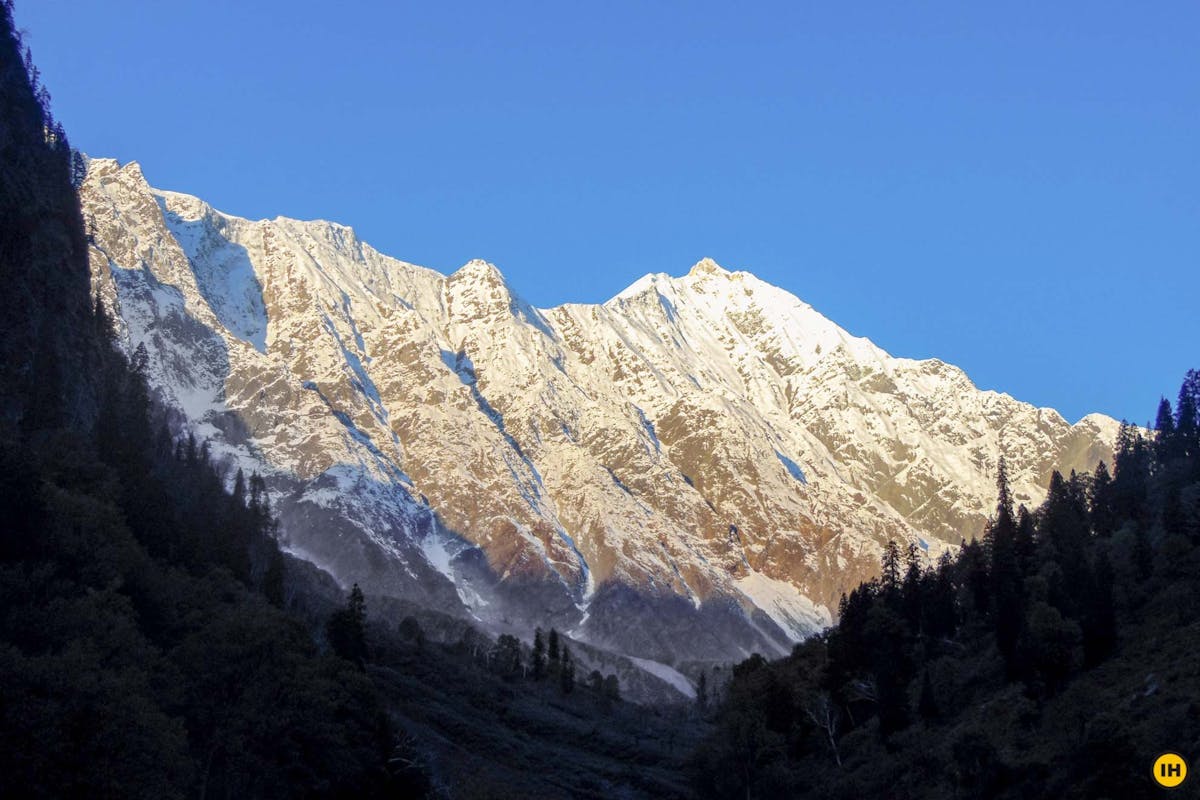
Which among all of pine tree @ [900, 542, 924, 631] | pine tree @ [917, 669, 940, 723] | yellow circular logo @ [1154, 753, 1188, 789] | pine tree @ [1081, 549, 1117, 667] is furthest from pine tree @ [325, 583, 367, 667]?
yellow circular logo @ [1154, 753, 1188, 789]

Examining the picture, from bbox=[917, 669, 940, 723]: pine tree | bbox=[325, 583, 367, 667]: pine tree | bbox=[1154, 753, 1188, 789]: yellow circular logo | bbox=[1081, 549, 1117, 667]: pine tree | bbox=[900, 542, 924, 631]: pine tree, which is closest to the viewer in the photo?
bbox=[1154, 753, 1188, 789]: yellow circular logo

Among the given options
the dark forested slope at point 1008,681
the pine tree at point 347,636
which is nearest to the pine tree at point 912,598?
the dark forested slope at point 1008,681

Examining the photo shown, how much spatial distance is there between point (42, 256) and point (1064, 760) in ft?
385

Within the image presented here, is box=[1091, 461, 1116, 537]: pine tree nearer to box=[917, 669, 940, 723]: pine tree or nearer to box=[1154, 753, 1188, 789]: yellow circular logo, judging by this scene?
box=[917, 669, 940, 723]: pine tree

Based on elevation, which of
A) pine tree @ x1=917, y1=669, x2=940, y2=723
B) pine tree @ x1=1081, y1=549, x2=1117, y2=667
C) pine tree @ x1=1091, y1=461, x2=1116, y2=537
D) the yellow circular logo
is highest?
pine tree @ x1=1091, y1=461, x2=1116, y2=537

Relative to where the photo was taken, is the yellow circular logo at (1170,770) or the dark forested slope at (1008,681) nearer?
the yellow circular logo at (1170,770)

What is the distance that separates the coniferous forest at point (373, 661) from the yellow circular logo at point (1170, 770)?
1.02 meters

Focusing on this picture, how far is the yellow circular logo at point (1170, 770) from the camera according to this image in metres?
A: 74.4

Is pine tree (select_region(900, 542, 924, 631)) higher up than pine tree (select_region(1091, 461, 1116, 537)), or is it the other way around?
pine tree (select_region(1091, 461, 1116, 537))

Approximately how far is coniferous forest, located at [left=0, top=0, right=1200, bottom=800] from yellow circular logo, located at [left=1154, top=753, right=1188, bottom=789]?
40.3 inches

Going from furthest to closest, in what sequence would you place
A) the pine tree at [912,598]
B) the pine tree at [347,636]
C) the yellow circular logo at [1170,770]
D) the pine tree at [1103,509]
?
1. the pine tree at [1103,509]
2. the pine tree at [347,636]
3. the pine tree at [912,598]
4. the yellow circular logo at [1170,770]

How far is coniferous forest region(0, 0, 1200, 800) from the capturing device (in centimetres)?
8138

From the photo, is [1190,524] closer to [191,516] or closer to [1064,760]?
[1064,760]

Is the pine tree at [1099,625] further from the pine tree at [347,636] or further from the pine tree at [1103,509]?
the pine tree at [347,636]
